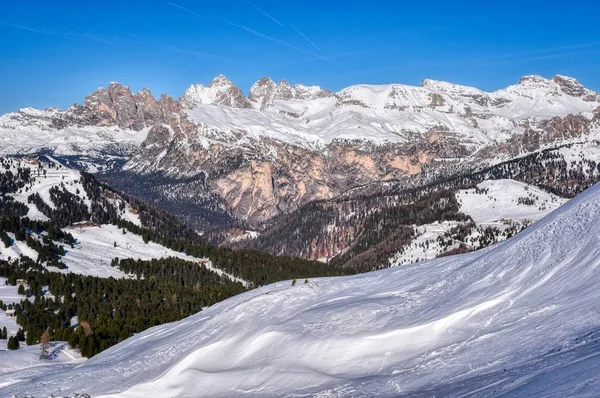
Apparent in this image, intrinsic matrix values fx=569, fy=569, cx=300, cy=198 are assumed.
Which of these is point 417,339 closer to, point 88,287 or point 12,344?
point 12,344

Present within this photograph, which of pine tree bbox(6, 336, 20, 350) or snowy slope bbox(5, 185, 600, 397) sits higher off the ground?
snowy slope bbox(5, 185, 600, 397)

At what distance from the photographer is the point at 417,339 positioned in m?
25.0

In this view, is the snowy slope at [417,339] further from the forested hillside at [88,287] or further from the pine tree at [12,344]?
the pine tree at [12,344]

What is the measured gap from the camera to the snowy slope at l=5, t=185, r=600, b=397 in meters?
19.5

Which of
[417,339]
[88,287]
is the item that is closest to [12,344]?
[88,287]

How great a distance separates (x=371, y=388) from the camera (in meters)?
21.5

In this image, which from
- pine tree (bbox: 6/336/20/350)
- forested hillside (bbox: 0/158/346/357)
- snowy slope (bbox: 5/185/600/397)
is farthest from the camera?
forested hillside (bbox: 0/158/346/357)

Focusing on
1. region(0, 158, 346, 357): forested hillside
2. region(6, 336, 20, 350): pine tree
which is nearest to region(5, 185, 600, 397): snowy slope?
region(0, 158, 346, 357): forested hillside

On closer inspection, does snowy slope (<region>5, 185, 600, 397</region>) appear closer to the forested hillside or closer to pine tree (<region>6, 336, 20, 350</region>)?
the forested hillside

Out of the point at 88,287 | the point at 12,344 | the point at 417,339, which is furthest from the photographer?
the point at 88,287

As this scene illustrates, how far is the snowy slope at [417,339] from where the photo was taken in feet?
63.9

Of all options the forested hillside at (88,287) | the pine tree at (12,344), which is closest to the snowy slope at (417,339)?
the forested hillside at (88,287)

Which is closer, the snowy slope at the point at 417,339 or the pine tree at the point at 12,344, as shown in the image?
the snowy slope at the point at 417,339

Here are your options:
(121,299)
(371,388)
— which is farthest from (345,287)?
(121,299)
